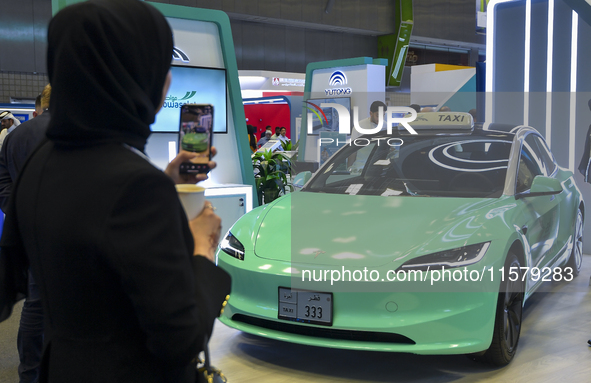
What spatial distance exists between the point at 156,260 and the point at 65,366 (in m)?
0.29

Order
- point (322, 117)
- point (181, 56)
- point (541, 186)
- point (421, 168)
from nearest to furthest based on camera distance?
point (541, 186), point (421, 168), point (181, 56), point (322, 117)

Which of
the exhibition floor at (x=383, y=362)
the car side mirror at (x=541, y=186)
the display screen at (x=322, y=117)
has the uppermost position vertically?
the display screen at (x=322, y=117)

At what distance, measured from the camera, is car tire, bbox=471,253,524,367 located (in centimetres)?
312

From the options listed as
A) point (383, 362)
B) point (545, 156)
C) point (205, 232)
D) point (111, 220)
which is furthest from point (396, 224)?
point (111, 220)

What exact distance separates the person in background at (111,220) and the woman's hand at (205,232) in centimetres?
3

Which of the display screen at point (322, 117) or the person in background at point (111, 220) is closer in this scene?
the person in background at point (111, 220)

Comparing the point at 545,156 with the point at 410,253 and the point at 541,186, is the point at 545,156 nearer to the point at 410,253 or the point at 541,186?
the point at 541,186

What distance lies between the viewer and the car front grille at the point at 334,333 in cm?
296

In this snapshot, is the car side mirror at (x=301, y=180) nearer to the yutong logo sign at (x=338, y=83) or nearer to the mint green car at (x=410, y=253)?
the mint green car at (x=410, y=253)

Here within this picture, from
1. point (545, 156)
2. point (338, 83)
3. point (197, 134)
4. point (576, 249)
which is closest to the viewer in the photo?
point (197, 134)

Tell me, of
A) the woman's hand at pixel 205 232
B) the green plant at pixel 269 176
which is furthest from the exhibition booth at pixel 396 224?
the green plant at pixel 269 176

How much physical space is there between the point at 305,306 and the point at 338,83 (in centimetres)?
889

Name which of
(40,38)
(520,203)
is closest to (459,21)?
(40,38)

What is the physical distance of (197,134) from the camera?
129 centimetres
